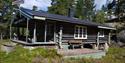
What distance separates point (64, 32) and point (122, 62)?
8755 mm

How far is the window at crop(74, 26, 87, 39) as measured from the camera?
85.5 ft

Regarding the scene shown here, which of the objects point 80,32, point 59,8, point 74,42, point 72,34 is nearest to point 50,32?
point 74,42

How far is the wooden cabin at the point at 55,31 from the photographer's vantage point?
20859 mm

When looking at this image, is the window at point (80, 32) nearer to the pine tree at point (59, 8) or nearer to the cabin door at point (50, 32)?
the cabin door at point (50, 32)

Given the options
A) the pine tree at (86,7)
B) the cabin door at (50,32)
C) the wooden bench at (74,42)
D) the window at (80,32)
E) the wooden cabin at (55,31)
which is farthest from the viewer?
the pine tree at (86,7)

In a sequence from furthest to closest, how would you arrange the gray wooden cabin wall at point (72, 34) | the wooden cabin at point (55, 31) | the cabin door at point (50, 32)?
1. the gray wooden cabin wall at point (72, 34)
2. the cabin door at point (50, 32)
3. the wooden cabin at point (55, 31)

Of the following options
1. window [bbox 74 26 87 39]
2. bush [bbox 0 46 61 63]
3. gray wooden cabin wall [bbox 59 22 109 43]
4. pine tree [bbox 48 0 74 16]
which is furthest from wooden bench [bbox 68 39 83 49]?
pine tree [bbox 48 0 74 16]

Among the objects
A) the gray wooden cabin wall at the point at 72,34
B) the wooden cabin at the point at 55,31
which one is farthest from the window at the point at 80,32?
the gray wooden cabin wall at the point at 72,34

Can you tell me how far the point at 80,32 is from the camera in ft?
86.5

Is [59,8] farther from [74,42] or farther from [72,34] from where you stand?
[74,42]

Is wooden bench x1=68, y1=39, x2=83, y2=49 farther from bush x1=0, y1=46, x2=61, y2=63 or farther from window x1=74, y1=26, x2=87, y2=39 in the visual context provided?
bush x1=0, y1=46, x2=61, y2=63

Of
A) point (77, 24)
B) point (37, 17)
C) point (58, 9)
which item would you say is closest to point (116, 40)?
point (77, 24)

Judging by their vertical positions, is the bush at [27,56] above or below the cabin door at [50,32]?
below

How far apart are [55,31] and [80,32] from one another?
4.73 meters
